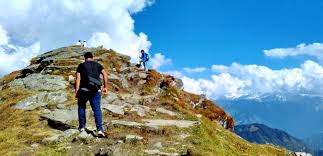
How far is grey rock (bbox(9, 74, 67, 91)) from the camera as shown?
30688mm

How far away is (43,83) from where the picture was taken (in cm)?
3180

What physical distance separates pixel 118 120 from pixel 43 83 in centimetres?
1083

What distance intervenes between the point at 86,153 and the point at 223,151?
6.10 metres

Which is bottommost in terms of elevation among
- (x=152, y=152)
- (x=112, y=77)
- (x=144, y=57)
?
(x=152, y=152)

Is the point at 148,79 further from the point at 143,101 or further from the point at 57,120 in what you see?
the point at 57,120

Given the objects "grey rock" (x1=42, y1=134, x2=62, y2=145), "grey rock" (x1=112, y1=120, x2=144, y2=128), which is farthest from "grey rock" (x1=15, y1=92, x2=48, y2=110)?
"grey rock" (x1=42, y1=134, x2=62, y2=145)

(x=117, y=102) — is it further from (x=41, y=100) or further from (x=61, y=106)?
(x=41, y=100)

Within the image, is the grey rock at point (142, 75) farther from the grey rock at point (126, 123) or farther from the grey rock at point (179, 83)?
the grey rock at point (126, 123)

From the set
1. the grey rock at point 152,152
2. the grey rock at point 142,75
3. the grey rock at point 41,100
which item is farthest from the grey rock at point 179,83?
the grey rock at point 152,152

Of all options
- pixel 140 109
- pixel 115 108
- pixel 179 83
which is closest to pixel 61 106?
pixel 115 108

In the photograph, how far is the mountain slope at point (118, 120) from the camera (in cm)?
1852

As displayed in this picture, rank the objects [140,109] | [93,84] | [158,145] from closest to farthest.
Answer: [158,145] < [93,84] < [140,109]

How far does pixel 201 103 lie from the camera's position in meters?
38.4

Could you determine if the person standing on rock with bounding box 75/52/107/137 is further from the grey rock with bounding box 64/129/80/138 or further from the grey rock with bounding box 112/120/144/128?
the grey rock with bounding box 112/120/144/128
